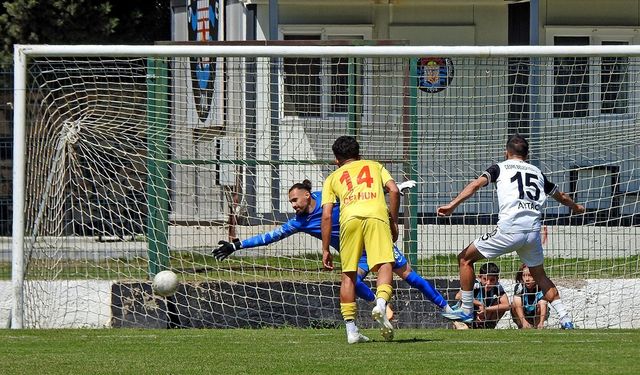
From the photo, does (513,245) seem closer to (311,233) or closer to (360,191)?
(360,191)

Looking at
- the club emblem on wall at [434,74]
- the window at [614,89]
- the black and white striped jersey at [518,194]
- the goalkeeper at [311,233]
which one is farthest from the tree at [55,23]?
the black and white striped jersey at [518,194]

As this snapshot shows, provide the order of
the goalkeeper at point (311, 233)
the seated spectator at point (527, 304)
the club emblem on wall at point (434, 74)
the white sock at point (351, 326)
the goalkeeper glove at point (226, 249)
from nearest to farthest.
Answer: the white sock at point (351, 326) < the goalkeeper at point (311, 233) < the goalkeeper glove at point (226, 249) < the seated spectator at point (527, 304) < the club emblem on wall at point (434, 74)

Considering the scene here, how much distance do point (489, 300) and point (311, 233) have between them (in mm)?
2220

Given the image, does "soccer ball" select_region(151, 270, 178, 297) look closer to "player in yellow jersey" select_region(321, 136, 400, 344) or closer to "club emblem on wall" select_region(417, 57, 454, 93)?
"player in yellow jersey" select_region(321, 136, 400, 344)

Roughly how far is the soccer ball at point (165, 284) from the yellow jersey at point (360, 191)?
2.34 metres

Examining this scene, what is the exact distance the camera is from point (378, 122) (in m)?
15.0

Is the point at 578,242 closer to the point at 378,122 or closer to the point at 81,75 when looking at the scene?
the point at 378,122

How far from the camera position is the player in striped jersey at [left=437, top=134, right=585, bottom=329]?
1263 cm

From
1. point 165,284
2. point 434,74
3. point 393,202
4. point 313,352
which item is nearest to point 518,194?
point 393,202

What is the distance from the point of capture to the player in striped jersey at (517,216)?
1263cm

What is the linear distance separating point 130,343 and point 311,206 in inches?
115

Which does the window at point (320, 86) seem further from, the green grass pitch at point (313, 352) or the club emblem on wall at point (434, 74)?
the green grass pitch at point (313, 352)

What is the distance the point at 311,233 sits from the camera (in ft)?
45.0

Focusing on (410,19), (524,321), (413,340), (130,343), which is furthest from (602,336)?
(410,19)
